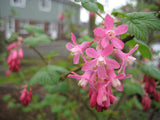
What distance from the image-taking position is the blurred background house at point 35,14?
12448 mm

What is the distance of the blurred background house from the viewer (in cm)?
1245

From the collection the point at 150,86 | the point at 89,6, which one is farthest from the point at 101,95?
the point at 150,86

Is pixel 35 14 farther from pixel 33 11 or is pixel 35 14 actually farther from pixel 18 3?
pixel 18 3

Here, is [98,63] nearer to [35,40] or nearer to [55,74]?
[55,74]

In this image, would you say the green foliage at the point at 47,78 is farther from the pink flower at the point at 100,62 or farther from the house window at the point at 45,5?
the house window at the point at 45,5

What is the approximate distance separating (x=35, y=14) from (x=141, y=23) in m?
16.1

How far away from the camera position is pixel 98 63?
55 cm

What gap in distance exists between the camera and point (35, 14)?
48.8ft

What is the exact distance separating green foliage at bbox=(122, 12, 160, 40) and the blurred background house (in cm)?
1217

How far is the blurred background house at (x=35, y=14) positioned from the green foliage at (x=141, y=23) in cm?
1217

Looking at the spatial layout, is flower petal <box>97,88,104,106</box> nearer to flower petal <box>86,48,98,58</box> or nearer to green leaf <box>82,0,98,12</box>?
flower petal <box>86,48,98,58</box>

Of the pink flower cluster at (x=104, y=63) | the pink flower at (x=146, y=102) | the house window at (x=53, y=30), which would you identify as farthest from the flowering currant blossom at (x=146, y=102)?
the house window at (x=53, y=30)

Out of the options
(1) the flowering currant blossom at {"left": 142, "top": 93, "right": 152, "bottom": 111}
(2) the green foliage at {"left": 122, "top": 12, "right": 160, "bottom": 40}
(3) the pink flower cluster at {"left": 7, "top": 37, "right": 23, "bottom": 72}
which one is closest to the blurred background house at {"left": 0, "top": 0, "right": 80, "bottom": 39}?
(3) the pink flower cluster at {"left": 7, "top": 37, "right": 23, "bottom": 72}

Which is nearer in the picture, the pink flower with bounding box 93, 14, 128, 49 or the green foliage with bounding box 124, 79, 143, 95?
the pink flower with bounding box 93, 14, 128, 49
